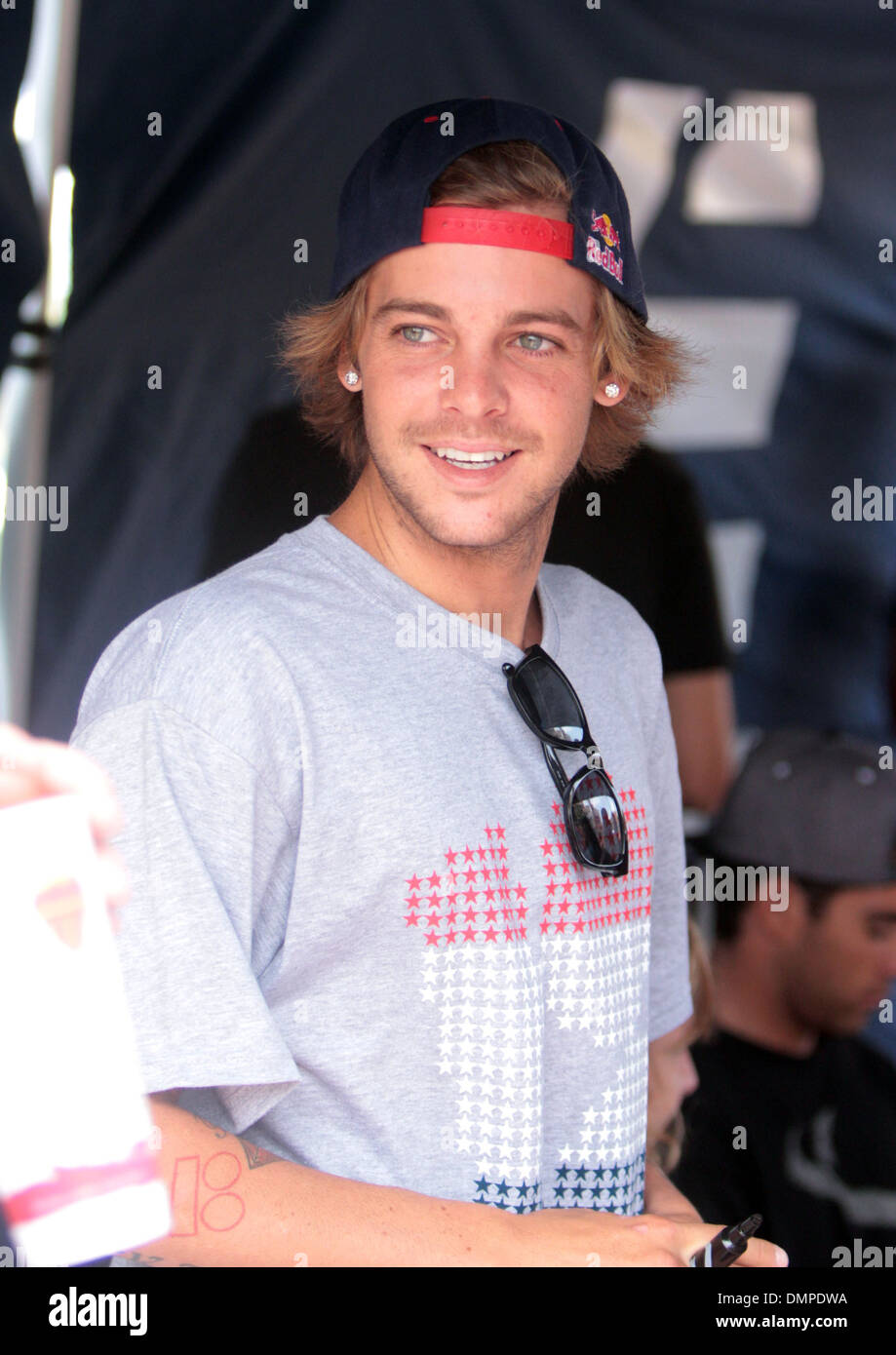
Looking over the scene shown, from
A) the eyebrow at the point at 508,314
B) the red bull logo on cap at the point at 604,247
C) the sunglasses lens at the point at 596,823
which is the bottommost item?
the sunglasses lens at the point at 596,823

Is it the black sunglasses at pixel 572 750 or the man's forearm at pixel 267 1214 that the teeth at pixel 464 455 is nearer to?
the black sunglasses at pixel 572 750

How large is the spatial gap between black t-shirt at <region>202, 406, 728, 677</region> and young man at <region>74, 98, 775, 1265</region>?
0.27m

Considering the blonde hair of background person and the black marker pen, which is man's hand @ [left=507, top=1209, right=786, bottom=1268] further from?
the blonde hair of background person

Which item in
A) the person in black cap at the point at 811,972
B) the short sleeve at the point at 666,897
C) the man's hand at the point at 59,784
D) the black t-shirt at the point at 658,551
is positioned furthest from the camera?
the person in black cap at the point at 811,972

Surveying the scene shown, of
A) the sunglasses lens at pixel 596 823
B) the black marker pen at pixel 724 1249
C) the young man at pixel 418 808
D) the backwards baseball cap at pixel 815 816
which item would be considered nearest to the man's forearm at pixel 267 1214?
the young man at pixel 418 808

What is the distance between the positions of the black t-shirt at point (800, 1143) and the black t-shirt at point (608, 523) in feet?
2.11

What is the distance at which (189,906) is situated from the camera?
112cm

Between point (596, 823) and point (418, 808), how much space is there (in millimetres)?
168

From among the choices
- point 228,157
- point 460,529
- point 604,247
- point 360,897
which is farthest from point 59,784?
point 228,157

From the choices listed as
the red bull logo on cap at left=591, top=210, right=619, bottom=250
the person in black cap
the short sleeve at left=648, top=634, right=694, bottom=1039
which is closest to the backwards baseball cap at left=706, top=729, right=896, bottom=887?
the person in black cap

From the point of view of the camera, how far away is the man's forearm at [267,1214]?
1119mm

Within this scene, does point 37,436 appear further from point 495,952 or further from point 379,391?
point 495,952

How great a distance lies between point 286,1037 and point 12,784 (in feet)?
1.35

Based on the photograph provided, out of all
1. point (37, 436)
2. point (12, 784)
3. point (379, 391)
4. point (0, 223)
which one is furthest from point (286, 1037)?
point (0, 223)
